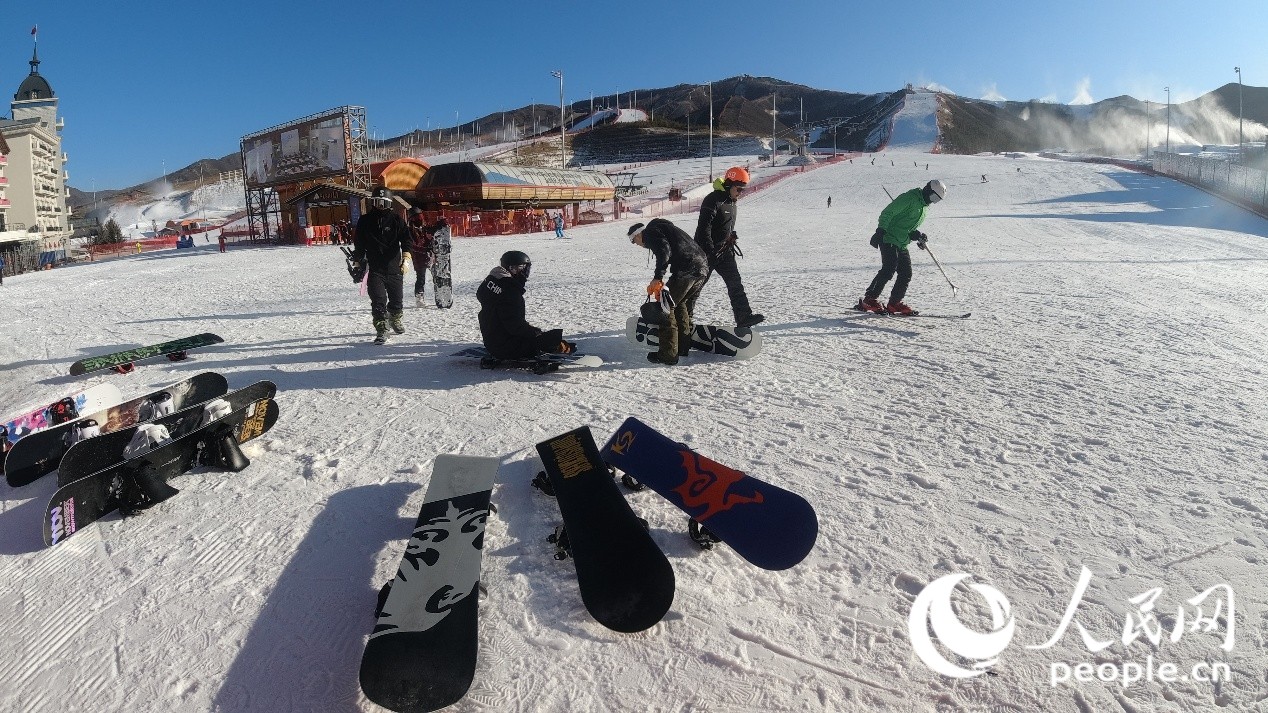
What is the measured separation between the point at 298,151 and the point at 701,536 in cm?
3751

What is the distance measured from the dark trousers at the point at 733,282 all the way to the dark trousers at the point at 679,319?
396mm

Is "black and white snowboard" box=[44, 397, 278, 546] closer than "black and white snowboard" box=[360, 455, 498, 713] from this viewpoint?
No

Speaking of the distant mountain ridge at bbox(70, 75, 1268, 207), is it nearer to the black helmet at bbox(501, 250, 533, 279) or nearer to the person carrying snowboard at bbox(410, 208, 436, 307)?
the person carrying snowboard at bbox(410, 208, 436, 307)

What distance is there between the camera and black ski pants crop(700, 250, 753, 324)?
6.41 m

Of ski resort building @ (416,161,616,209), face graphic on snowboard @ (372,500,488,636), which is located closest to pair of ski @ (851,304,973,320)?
face graphic on snowboard @ (372,500,488,636)

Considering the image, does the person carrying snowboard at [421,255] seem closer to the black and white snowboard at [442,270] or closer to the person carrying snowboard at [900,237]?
the black and white snowboard at [442,270]

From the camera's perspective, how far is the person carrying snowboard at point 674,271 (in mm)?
5867

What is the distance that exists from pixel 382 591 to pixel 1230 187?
38.7 metres

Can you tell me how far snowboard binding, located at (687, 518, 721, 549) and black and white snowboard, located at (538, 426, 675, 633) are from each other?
0.84 feet

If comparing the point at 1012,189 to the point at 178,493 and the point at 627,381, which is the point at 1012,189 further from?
the point at 178,493

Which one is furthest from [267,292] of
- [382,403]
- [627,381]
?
[627,381]

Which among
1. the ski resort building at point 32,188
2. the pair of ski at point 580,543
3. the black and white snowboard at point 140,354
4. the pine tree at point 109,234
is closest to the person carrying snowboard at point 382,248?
the black and white snowboard at point 140,354

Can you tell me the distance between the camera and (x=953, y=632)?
2.30 meters

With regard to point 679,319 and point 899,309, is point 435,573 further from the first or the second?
point 899,309
